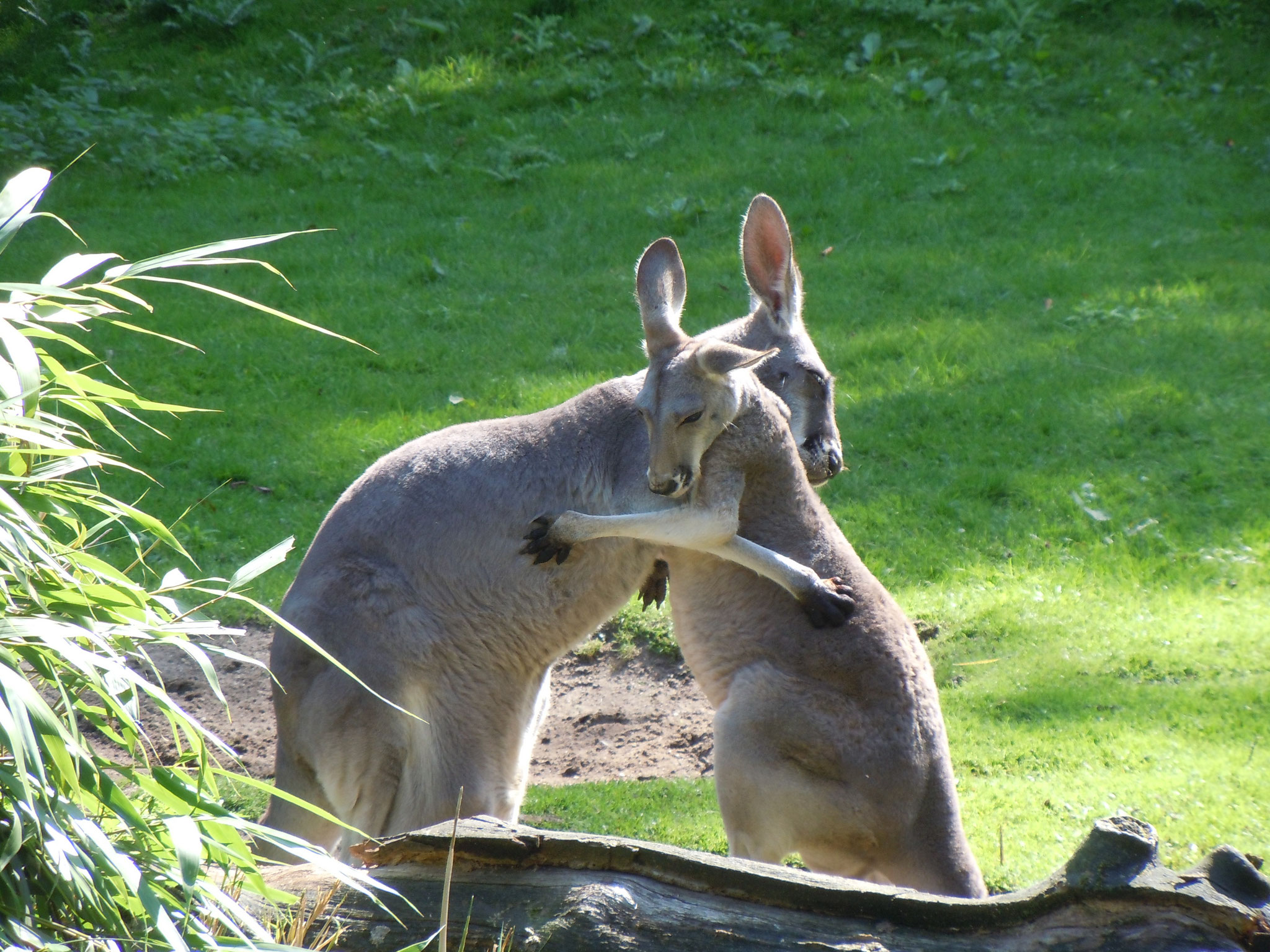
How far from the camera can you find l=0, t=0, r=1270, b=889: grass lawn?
19.6ft

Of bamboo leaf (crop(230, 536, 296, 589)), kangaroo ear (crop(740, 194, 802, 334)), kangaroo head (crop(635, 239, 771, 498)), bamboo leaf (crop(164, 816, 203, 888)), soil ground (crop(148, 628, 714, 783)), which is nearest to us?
bamboo leaf (crop(164, 816, 203, 888))

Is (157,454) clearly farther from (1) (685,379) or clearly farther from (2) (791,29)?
(2) (791,29)

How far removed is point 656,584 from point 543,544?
0.80 meters

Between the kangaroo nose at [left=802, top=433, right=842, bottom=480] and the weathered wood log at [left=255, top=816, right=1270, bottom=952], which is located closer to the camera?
the weathered wood log at [left=255, top=816, right=1270, bottom=952]

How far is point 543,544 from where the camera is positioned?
4512 mm

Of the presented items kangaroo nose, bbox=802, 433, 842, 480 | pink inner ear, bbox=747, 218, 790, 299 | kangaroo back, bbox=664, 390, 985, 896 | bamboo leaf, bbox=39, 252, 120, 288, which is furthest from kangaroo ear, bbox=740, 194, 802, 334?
bamboo leaf, bbox=39, 252, 120, 288

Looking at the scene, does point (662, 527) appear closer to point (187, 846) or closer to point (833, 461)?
point (833, 461)

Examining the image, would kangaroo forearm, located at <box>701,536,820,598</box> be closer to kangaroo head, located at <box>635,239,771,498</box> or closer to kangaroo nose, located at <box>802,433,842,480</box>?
kangaroo head, located at <box>635,239,771,498</box>

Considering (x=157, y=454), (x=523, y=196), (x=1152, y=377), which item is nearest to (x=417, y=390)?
(x=157, y=454)

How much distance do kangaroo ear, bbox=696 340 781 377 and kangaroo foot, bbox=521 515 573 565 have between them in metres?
0.82

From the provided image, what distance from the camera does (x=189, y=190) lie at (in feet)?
40.0

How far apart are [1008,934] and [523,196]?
395 inches

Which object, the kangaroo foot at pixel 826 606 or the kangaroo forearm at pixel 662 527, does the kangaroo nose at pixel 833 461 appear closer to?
the kangaroo forearm at pixel 662 527

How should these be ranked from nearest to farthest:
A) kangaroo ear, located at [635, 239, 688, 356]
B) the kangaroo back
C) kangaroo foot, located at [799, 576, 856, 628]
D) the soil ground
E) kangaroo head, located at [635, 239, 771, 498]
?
the kangaroo back
kangaroo foot, located at [799, 576, 856, 628]
kangaroo head, located at [635, 239, 771, 498]
kangaroo ear, located at [635, 239, 688, 356]
the soil ground
